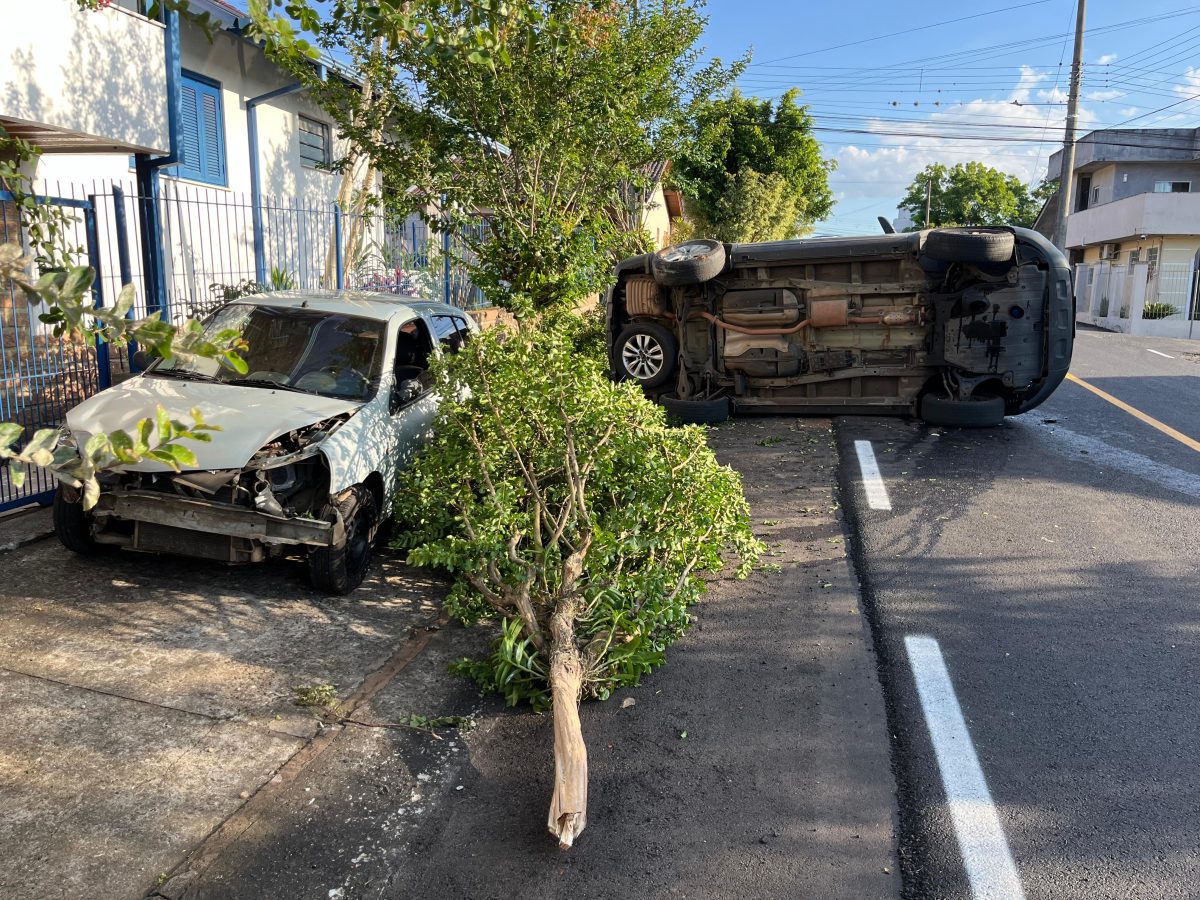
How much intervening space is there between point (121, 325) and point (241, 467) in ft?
9.98

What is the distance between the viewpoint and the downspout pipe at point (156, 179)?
915 cm

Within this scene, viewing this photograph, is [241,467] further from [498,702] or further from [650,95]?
[650,95]

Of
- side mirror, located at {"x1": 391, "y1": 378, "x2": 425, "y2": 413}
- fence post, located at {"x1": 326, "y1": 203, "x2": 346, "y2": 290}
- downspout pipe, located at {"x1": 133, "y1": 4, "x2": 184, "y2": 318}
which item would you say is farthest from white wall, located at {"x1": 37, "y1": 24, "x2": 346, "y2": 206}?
side mirror, located at {"x1": 391, "y1": 378, "x2": 425, "y2": 413}

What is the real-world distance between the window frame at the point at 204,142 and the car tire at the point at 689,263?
6.77m

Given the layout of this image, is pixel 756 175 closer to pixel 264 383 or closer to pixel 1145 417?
pixel 1145 417

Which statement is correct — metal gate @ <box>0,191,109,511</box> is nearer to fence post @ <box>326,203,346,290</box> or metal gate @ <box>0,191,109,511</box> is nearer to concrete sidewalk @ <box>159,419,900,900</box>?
Result: concrete sidewalk @ <box>159,419,900,900</box>

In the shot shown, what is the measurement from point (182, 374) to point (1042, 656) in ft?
18.0

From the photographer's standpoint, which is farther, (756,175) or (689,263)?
(756,175)

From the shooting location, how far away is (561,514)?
17.9 feet

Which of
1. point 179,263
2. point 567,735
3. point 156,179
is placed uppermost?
point 156,179

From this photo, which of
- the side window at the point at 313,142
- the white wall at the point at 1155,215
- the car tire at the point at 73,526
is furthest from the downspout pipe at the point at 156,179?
the white wall at the point at 1155,215

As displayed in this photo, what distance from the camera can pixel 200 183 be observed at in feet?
42.4

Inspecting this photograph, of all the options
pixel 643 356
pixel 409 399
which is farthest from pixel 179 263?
pixel 409 399

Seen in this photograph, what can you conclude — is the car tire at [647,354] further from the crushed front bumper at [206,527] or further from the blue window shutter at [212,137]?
the blue window shutter at [212,137]
